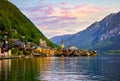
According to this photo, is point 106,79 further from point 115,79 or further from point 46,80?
point 46,80

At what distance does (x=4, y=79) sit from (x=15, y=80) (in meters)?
2.53

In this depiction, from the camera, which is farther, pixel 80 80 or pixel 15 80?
pixel 80 80

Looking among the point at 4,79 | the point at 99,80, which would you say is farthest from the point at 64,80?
the point at 4,79

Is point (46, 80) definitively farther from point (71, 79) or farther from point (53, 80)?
point (71, 79)

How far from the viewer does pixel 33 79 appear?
2559 inches

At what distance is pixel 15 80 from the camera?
205 feet

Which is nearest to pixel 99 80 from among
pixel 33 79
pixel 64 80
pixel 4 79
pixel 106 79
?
pixel 106 79

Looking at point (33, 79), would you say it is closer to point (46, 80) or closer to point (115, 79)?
point (46, 80)

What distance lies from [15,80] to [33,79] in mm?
3807

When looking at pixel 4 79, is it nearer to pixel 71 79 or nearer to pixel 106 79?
pixel 71 79

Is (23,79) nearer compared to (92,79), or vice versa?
(23,79)

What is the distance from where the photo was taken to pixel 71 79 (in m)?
69.1

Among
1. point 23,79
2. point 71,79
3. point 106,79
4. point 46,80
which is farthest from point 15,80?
point 106,79

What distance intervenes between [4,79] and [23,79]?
3.19 m
